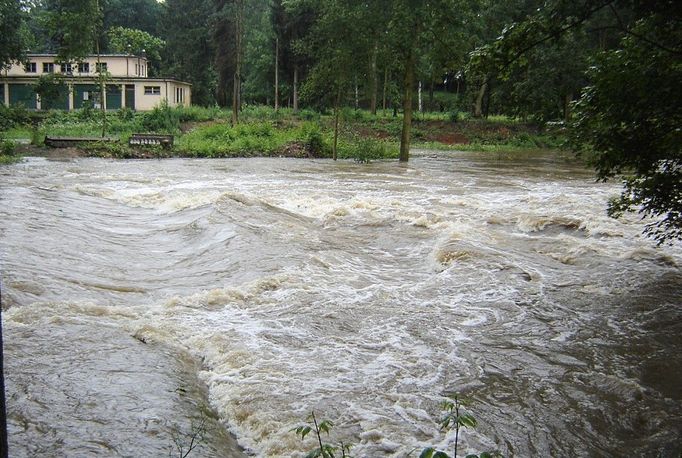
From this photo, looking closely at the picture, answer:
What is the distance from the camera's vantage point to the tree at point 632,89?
633cm

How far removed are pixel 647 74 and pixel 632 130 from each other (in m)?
0.69

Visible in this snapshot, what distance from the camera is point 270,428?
4430 mm

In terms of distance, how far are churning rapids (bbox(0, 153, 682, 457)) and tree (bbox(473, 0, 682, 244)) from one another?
1718mm

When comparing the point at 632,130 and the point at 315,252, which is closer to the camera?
the point at 632,130

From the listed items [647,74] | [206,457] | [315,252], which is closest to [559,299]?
[647,74]

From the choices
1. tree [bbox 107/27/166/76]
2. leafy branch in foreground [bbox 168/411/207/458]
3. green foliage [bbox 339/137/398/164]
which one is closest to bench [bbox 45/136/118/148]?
green foliage [bbox 339/137/398/164]

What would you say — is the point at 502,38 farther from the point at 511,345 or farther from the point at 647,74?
the point at 511,345

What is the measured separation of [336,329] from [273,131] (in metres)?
30.0

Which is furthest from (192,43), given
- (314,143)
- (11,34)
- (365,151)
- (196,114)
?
(365,151)

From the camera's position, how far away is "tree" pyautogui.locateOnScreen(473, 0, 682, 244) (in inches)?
249

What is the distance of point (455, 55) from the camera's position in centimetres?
2636

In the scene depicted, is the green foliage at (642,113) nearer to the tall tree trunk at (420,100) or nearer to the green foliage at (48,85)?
the green foliage at (48,85)

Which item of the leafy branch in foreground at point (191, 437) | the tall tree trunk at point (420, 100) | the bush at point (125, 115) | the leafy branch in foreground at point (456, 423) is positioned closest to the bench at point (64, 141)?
the bush at point (125, 115)

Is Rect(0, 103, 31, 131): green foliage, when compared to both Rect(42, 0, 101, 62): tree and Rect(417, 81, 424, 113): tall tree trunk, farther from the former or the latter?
Rect(417, 81, 424, 113): tall tree trunk
